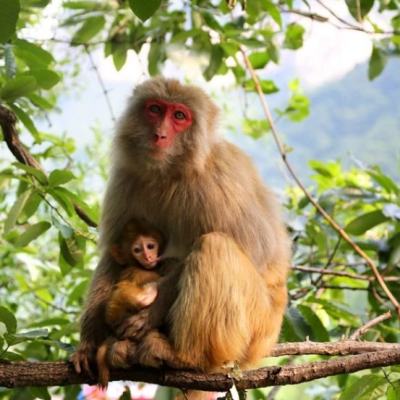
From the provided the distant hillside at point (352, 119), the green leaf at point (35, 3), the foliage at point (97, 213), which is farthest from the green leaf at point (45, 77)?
the distant hillside at point (352, 119)

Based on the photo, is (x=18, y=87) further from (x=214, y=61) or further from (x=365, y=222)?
(x=365, y=222)

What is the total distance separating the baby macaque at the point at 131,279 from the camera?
10.0ft

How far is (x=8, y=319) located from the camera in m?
2.79

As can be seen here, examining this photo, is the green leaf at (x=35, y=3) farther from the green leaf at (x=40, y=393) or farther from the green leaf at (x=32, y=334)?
the green leaf at (x=40, y=393)

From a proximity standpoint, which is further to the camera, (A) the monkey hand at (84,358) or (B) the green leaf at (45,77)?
(B) the green leaf at (45,77)

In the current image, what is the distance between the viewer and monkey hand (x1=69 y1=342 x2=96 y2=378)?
3.00 m

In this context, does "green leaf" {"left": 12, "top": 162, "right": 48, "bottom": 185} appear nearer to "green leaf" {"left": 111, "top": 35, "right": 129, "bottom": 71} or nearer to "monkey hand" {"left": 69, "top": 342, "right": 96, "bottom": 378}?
"monkey hand" {"left": 69, "top": 342, "right": 96, "bottom": 378}

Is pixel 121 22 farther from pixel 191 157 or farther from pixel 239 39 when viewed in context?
pixel 191 157

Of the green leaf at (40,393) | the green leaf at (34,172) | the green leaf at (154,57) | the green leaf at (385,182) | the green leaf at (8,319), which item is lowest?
the green leaf at (40,393)

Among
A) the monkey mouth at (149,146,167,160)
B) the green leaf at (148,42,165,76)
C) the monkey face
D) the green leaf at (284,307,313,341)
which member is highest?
the green leaf at (148,42,165,76)

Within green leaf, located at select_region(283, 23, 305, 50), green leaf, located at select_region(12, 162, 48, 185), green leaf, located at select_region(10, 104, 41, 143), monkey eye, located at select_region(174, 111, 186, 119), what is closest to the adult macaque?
monkey eye, located at select_region(174, 111, 186, 119)

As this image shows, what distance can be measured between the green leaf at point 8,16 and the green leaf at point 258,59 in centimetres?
313

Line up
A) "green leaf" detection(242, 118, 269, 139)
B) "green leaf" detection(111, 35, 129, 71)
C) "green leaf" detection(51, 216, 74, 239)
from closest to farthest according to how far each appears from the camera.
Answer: "green leaf" detection(51, 216, 74, 239)
"green leaf" detection(111, 35, 129, 71)
"green leaf" detection(242, 118, 269, 139)

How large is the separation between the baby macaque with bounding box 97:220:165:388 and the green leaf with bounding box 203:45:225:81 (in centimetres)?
126
